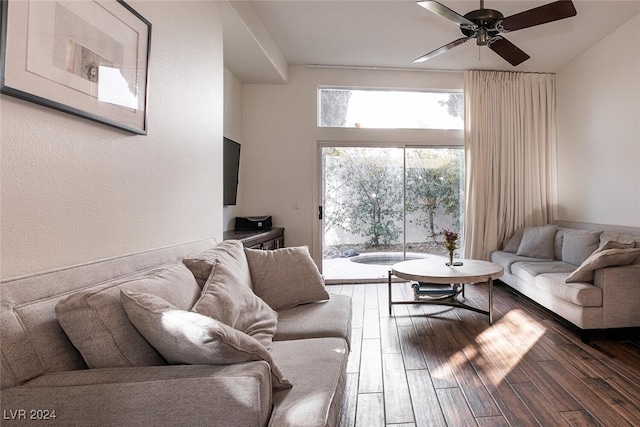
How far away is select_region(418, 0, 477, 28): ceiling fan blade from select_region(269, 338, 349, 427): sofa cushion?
2310 millimetres

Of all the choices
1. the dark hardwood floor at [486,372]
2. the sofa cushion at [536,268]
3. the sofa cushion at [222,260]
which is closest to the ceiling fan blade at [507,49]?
the sofa cushion at [536,268]

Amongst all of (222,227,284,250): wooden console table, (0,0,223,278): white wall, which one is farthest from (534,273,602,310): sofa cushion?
(0,0,223,278): white wall

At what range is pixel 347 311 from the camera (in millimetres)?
2072

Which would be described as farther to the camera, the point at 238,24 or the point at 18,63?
the point at 238,24

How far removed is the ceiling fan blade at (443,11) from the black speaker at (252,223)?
293cm

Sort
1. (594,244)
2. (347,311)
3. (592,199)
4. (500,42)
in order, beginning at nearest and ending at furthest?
1. (347,311)
2. (500,42)
3. (594,244)
4. (592,199)

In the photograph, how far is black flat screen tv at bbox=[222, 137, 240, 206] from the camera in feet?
11.9

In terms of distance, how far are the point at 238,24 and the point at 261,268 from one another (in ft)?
7.40

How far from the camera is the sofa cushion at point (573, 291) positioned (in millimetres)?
2582

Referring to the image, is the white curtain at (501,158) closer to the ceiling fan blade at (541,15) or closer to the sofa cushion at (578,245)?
the sofa cushion at (578,245)

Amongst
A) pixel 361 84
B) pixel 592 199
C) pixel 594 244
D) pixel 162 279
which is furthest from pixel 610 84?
pixel 162 279

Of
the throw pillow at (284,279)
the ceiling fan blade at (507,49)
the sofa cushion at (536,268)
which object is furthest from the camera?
the sofa cushion at (536,268)

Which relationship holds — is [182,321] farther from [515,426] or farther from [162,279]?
[515,426]

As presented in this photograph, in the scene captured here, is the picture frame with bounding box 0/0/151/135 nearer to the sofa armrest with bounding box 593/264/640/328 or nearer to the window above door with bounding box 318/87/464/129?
the window above door with bounding box 318/87/464/129
